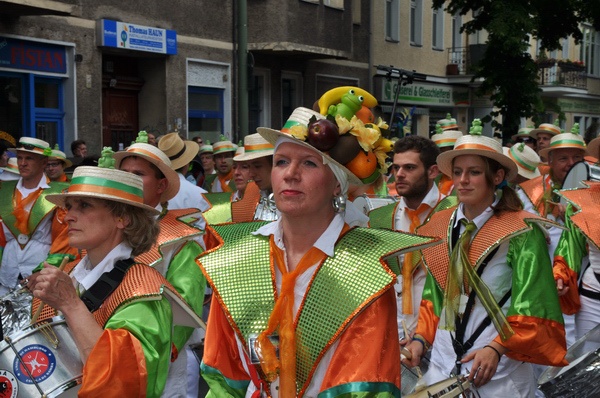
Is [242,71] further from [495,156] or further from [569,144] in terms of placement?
[495,156]

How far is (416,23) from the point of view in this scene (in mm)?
32531

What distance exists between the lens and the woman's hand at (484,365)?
460 centimetres

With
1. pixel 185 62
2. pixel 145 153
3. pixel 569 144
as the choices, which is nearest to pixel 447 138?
pixel 569 144

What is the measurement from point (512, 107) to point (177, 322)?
1688 cm

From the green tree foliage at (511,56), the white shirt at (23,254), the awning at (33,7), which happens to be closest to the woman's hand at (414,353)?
the white shirt at (23,254)

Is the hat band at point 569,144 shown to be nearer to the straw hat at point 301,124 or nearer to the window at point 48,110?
the straw hat at point 301,124

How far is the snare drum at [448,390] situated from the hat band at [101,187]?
1.58 metres

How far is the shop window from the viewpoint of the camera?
21109mm

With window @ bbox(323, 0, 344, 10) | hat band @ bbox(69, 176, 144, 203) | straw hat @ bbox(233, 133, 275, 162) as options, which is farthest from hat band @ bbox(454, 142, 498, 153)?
window @ bbox(323, 0, 344, 10)

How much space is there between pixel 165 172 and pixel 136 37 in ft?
43.5

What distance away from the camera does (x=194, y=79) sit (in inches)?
823

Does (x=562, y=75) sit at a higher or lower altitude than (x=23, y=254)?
higher

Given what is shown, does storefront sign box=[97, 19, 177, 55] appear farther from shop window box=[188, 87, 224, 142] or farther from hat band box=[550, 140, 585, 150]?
hat band box=[550, 140, 585, 150]

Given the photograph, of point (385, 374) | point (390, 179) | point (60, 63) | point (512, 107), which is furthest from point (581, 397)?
point (512, 107)
